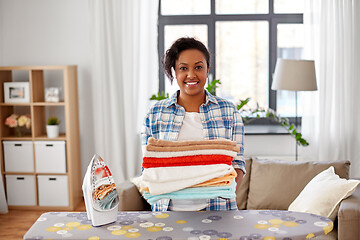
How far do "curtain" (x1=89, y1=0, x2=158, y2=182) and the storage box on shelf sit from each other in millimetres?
265

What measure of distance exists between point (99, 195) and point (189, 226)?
0.30 metres

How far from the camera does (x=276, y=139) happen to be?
4457 millimetres

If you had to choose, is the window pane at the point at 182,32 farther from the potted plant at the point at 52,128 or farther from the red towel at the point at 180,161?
the red towel at the point at 180,161

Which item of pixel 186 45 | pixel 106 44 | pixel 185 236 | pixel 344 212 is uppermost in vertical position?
pixel 106 44

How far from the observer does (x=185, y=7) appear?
4.60 meters

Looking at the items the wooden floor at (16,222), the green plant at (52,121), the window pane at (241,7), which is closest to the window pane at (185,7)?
the window pane at (241,7)

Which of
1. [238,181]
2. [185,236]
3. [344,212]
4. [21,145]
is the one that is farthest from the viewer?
[21,145]

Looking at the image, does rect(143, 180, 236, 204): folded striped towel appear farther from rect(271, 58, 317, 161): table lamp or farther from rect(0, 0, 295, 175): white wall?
rect(0, 0, 295, 175): white wall

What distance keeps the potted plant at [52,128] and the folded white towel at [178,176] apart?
306 cm

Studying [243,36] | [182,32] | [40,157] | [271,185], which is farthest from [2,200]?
[243,36]

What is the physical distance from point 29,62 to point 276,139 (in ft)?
8.05

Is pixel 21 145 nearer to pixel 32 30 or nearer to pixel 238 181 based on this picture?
pixel 32 30

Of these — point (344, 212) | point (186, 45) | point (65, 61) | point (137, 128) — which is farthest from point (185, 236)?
point (65, 61)

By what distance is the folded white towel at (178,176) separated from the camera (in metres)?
1.48
